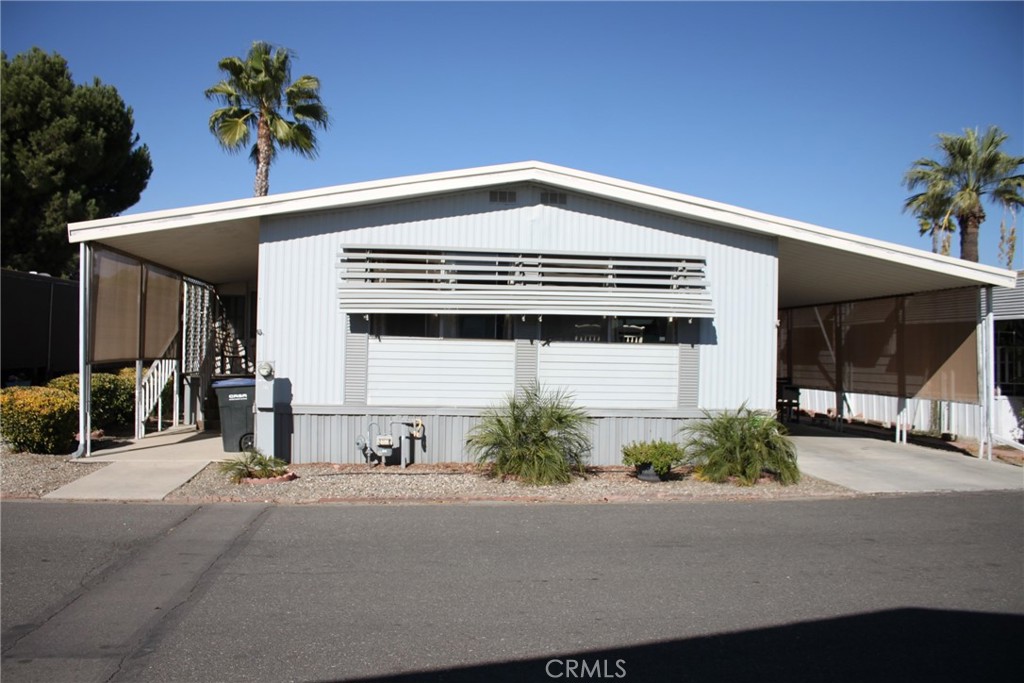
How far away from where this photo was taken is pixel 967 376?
13.6m

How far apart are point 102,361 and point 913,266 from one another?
12.9 meters

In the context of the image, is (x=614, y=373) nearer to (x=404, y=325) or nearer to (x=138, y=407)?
(x=404, y=325)

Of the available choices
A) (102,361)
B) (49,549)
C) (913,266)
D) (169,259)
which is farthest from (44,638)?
(913,266)

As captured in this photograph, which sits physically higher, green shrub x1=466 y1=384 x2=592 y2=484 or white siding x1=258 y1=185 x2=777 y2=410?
white siding x1=258 y1=185 x2=777 y2=410

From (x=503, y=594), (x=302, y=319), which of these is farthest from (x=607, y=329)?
(x=503, y=594)

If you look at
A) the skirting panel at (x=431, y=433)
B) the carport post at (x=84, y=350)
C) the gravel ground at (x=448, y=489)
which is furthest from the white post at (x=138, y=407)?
the skirting panel at (x=431, y=433)

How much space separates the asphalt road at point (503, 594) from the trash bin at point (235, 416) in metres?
3.46

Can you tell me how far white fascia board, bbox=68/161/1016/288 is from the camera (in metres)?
11.1

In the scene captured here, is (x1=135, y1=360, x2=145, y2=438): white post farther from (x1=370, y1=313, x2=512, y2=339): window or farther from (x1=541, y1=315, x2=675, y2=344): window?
(x1=541, y1=315, x2=675, y2=344): window

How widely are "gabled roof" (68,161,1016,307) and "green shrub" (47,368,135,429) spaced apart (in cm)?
300

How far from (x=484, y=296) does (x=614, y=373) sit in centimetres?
235

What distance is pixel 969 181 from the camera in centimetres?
2244

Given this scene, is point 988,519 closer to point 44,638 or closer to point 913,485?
point 913,485

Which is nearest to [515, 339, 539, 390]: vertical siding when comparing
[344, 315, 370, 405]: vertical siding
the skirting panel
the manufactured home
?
the manufactured home
